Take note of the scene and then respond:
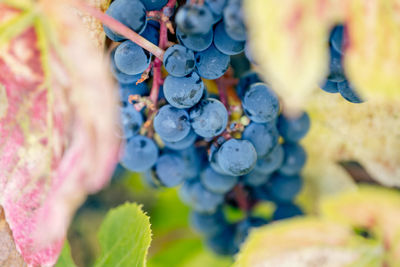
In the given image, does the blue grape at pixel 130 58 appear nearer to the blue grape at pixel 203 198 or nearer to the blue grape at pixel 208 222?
the blue grape at pixel 203 198

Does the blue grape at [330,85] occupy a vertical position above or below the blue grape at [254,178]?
above

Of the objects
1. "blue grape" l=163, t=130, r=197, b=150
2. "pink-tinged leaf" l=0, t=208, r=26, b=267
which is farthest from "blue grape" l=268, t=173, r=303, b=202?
→ "pink-tinged leaf" l=0, t=208, r=26, b=267

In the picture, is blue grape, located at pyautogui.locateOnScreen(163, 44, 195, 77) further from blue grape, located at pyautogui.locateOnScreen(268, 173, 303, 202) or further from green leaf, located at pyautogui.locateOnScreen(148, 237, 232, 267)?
green leaf, located at pyautogui.locateOnScreen(148, 237, 232, 267)

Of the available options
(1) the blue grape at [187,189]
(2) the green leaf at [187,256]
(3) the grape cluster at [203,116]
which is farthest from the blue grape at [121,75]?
(2) the green leaf at [187,256]

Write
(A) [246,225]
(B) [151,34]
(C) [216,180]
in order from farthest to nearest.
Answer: (A) [246,225] < (C) [216,180] < (B) [151,34]

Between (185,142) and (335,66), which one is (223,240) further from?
(335,66)

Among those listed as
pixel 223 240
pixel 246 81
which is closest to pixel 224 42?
pixel 246 81
